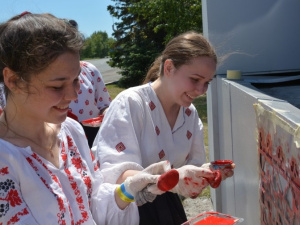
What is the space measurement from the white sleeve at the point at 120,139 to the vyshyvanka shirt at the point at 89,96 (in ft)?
4.31

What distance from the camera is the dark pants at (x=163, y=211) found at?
6.42 ft

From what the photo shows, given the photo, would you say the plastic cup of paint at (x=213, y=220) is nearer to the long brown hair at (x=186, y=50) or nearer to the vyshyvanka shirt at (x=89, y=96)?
the long brown hair at (x=186, y=50)

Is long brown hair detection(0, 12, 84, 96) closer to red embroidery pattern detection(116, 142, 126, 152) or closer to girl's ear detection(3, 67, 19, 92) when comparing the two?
girl's ear detection(3, 67, 19, 92)

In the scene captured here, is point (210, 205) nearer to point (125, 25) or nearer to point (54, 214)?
point (54, 214)

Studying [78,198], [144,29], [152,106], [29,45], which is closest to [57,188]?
[78,198]

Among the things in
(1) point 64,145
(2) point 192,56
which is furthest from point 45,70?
(2) point 192,56

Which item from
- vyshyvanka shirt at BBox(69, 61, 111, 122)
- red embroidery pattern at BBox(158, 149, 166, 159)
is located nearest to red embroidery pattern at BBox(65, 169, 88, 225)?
red embroidery pattern at BBox(158, 149, 166, 159)

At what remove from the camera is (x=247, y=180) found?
99.4 inches

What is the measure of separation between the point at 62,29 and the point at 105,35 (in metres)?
70.8

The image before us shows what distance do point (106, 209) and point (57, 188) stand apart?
35 cm

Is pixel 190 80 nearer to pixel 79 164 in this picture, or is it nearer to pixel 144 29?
pixel 79 164

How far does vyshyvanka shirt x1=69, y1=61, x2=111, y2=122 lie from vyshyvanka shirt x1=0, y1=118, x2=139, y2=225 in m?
1.74

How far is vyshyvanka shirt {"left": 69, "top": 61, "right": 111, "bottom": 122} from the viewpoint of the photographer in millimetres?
3479

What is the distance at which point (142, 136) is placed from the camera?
7.27 feet
